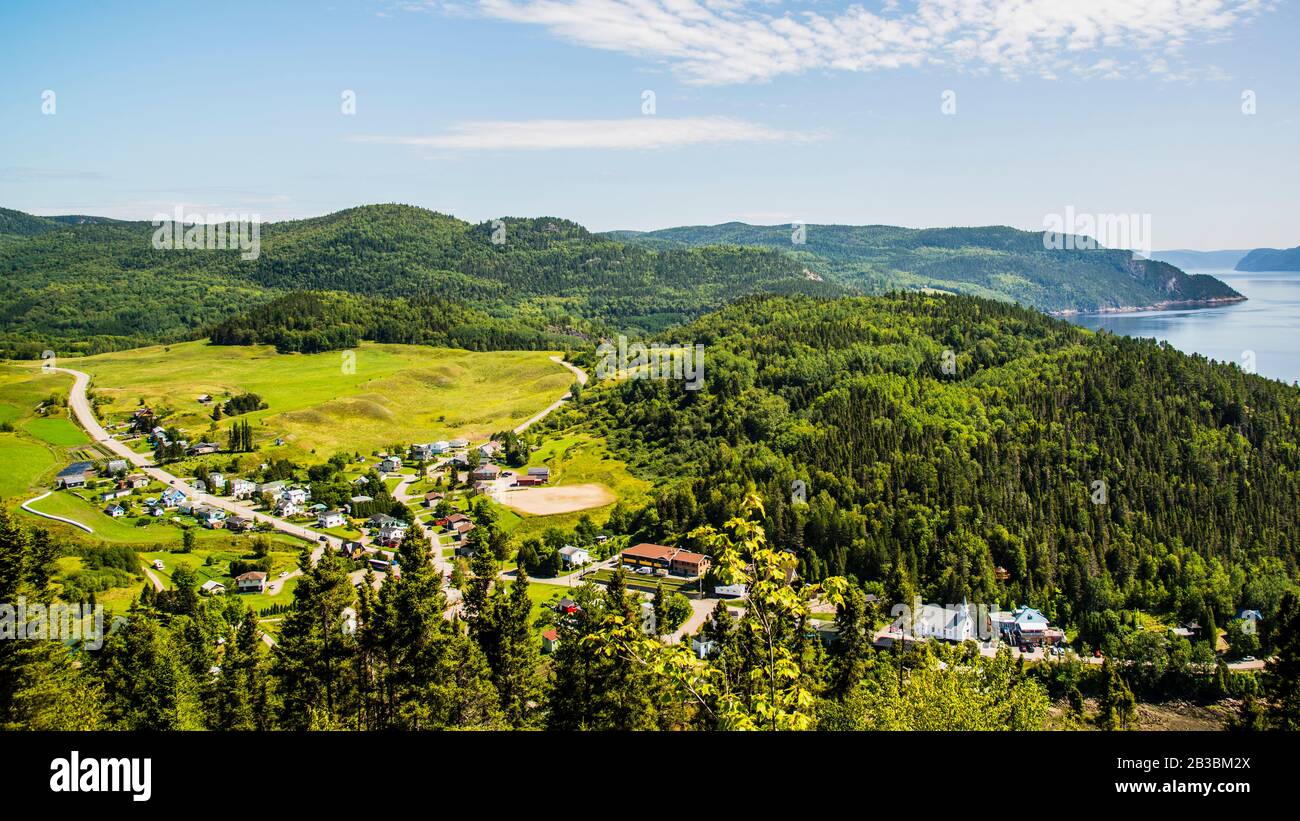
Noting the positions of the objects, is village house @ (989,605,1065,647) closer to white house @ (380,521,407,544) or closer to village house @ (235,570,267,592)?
white house @ (380,521,407,544)

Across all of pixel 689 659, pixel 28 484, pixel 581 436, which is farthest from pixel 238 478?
pixel 689 659

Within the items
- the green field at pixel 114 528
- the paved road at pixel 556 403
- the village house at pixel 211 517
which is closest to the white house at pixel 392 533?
the green field at pixel 114 528

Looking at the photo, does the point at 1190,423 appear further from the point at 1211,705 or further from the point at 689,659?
the point at 689,659

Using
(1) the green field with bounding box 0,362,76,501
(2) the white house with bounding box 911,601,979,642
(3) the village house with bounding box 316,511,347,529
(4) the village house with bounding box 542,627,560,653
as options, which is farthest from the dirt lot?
(1) the green field with bounding box 0,362,76,501

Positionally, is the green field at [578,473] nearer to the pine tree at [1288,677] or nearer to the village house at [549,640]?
the village house at [549,640]

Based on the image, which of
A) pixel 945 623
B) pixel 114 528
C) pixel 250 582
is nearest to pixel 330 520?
pixel 250 582
